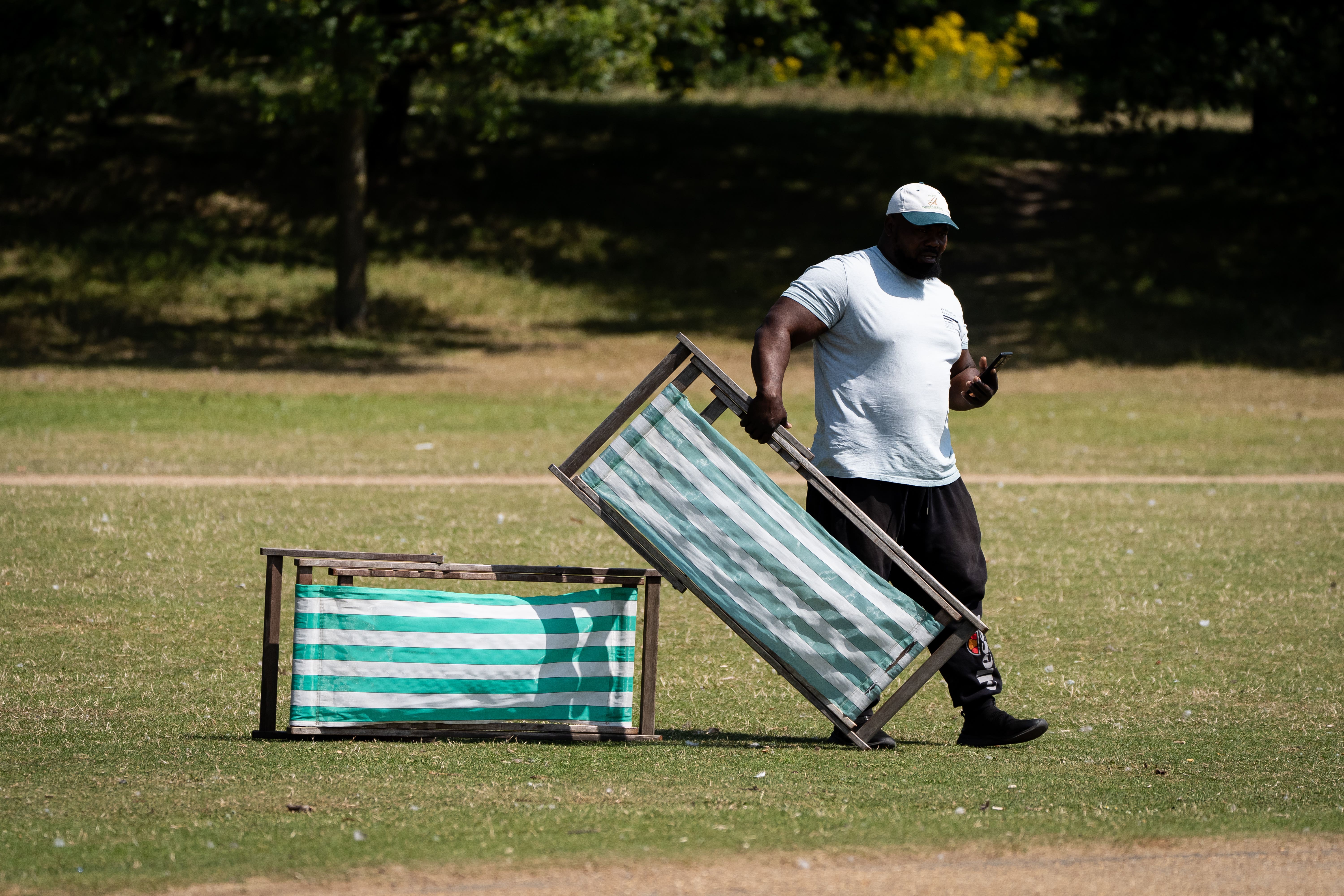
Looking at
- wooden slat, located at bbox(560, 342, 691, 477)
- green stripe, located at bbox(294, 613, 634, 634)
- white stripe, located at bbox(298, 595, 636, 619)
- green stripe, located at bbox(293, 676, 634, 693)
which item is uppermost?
wooden slat, located at bbox(560, 342, 691, 477)

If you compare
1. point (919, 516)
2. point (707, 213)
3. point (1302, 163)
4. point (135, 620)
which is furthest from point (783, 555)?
point (707, 213)

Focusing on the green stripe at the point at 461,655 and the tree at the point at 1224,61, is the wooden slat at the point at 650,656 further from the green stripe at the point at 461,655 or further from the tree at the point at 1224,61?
the tree at the point at 1224,61

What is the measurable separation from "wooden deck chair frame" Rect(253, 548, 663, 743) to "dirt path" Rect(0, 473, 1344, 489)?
7111 mm

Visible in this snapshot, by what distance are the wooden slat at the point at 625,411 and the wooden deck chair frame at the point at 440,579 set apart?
430 millimetres

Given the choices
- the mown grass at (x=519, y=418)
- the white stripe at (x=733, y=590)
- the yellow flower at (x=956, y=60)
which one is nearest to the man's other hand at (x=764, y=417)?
the white stripe at (x=733, y=590)

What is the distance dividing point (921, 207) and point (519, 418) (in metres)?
13.2

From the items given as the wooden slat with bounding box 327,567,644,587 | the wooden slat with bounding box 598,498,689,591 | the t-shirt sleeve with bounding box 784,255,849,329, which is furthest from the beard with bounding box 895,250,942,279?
the wooden slat with bounding box 327,567,644,587

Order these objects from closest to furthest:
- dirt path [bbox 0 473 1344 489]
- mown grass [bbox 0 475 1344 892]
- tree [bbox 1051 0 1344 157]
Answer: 1. mown grass [bbox 0 475 1344 892]
2. dirt path [bbox 0 473 1344 489]
3. tree [bbox 1051 0 1344 157]

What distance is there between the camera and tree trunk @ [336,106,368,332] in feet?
79.9

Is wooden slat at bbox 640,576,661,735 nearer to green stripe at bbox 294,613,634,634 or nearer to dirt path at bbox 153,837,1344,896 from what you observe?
green stripe at bbox 294,613,634,634

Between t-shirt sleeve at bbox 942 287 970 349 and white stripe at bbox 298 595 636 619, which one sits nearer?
white stripe at bbox 298 595 636 619

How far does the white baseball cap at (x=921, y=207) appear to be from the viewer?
570 cm

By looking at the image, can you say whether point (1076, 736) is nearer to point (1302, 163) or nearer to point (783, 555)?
point (783, 555)

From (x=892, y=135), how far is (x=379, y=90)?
13016 mm
